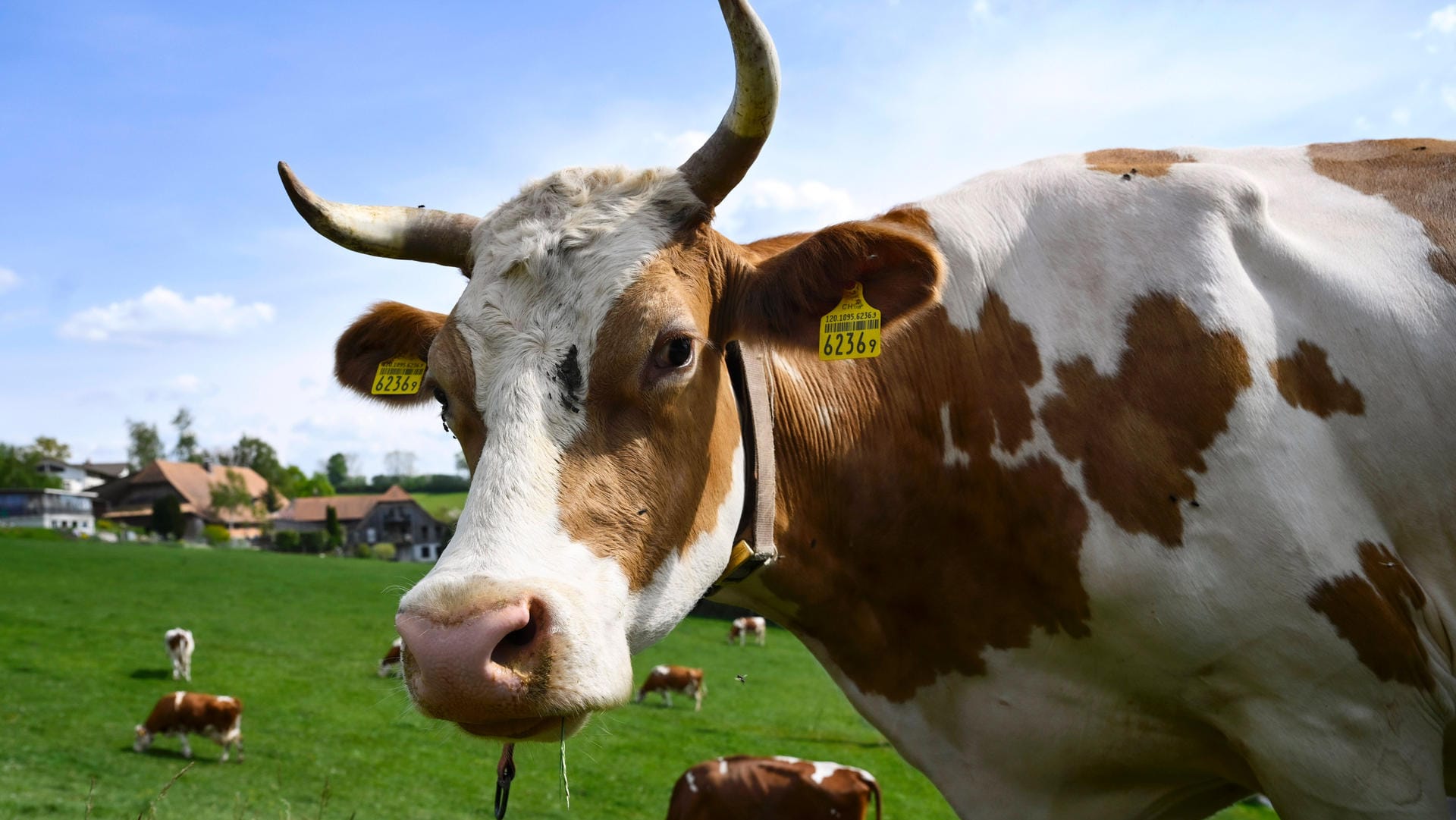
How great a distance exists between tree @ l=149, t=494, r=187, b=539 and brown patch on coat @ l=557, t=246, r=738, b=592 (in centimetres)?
10703

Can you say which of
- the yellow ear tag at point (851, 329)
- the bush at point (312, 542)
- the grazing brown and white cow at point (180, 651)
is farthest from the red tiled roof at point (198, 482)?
the yellow ear tag at point (851, 329)

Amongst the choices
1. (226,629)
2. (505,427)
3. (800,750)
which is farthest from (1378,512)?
(226,629)

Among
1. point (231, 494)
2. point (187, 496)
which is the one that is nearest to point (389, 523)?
point (231, 494)

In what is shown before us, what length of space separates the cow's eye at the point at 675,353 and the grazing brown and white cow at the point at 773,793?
1117 centimetres

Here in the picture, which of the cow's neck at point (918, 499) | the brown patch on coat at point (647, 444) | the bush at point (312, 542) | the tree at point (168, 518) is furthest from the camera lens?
the tree at point (168, 518)

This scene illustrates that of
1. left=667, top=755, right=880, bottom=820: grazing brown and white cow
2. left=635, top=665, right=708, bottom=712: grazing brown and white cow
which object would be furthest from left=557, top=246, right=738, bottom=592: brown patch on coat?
left=635, top=665, right=708, bottom=712: grazing brown and white cow

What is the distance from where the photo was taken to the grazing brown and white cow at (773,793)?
1282 cm

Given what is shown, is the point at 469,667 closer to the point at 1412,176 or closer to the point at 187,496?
the point at 1412,176

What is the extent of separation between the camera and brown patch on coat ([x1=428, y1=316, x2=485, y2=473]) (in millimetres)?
2773

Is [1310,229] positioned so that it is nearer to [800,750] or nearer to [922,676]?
[922,676]

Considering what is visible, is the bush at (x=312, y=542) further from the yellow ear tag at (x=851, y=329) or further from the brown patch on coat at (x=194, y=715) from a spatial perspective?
the yellow ear tag at (x=851, y=329)

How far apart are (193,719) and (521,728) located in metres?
22.4

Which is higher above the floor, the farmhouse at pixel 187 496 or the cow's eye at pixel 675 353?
the cow's eye at pixel 675 353

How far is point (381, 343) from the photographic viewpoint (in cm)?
392
